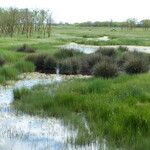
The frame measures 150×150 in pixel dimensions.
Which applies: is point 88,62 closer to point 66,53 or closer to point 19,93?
point 66,53

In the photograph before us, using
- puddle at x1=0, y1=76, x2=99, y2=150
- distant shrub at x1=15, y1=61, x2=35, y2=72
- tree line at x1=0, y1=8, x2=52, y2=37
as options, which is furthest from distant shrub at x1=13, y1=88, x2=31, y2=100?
tree line at x1=0, y1=8, x2=52, y2=37

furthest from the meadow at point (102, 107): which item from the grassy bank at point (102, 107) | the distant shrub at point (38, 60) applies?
the distant shrub at point (38, 60)

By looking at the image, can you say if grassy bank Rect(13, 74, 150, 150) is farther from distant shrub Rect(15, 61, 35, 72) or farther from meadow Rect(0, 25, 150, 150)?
distant shrub Rect(15, 61, 35, 72)

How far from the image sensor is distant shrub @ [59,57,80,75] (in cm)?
3209

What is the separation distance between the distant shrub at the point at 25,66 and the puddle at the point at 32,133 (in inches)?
496

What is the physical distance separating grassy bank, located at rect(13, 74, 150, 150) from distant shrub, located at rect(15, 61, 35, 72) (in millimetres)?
8334

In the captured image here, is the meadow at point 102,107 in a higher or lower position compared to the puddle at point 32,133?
higher

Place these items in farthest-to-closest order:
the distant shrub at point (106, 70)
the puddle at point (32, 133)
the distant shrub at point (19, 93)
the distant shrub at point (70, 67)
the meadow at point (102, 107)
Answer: the distant shrub at point (70, 67)
the distant shrub at point (106, 70)
the distant shrub at point (19, 93)
the meadow at point (102, 107)
the puddle at point (32, 133)

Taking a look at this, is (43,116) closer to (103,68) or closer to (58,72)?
(103,68)

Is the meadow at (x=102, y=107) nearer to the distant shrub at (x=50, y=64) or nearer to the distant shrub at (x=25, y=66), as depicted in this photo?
the distant shrub at (x=25, y=66)

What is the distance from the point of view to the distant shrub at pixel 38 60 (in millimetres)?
34000

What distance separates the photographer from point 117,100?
57.1 feet

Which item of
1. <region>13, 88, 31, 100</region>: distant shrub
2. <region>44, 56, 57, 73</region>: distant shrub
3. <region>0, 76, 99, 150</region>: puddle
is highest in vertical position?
<region>13, 88, 31, 100</region>: distant shrub

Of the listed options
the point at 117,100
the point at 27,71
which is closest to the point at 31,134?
the point at 117,100
